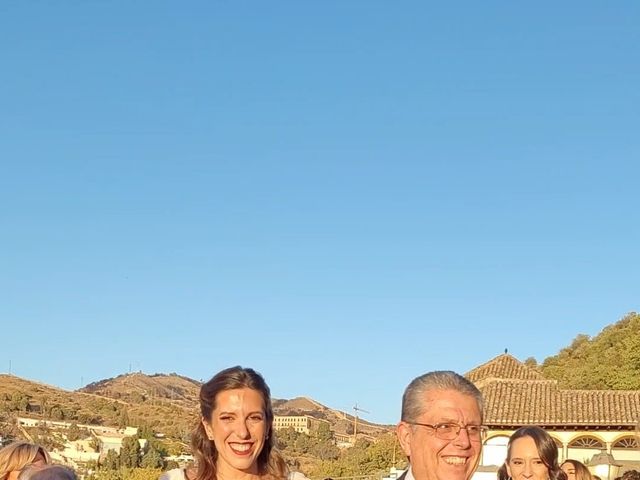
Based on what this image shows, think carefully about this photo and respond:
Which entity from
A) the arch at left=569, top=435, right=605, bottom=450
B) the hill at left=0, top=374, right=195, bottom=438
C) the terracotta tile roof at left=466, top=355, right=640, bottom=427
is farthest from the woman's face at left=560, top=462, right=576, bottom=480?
the hill at left=0, top=374, right=195, bottom=438

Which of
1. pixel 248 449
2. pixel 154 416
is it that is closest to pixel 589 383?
pixel 248 449

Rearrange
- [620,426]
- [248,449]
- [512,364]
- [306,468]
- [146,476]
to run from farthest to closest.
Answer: [306,468] < [146,476] < [512,364] < [620,426] < [248,449]

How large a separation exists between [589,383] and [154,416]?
66.0 meters

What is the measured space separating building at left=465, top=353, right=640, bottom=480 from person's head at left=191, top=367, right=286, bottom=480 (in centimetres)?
2212

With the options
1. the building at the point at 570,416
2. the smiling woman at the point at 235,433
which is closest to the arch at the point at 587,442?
the building at the point at 570,416

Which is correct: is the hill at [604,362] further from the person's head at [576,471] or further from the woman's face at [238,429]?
the woman's face at [238,429]

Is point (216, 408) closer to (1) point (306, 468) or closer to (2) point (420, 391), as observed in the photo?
(2) point (420, 391)

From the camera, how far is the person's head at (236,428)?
151 inches

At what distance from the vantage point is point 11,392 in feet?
357

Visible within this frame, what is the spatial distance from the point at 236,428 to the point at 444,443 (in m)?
1.09

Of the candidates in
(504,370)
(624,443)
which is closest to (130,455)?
(504,370)

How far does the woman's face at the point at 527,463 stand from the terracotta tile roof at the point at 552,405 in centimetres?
2217

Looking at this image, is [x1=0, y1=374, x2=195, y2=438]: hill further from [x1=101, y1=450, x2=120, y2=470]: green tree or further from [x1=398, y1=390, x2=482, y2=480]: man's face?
[x1=398, y1=390, x2=482, y2=480]: man's face

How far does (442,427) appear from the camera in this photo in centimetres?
308
